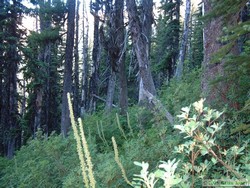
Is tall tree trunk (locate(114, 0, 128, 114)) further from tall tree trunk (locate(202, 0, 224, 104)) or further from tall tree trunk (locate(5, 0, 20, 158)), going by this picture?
tall tree trunk (locate(5, 0, 20, 158))

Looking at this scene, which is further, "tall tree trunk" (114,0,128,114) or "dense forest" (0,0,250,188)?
"tall tree trunk" (114,0,128,114)

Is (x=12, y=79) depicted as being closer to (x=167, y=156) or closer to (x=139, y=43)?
(x=139, y=43)

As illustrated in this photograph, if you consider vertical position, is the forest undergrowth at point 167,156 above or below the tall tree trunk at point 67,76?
below

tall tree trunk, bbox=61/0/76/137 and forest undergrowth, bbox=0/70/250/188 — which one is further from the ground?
tall tree trunk, bbox=61/0/76/137

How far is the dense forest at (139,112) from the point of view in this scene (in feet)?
8.21

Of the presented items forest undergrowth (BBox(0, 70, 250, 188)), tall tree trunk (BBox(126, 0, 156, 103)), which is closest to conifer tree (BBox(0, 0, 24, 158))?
forest undergrowth (BBox(0, 70, 250, 188))

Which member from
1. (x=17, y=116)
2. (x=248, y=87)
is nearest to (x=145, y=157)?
(x=248, y=87)

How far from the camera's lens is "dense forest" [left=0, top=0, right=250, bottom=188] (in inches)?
98.6

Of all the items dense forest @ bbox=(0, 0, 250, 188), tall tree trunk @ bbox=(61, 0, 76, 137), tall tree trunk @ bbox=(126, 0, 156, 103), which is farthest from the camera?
tall tree trunk @ bbox=(61, 0, 76, 137)

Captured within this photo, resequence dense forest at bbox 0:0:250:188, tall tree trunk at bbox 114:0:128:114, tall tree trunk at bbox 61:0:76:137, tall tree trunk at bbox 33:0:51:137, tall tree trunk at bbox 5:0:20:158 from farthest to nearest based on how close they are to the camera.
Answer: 1. tall tree trunk at bbox 33:0:51:137
2. tall tree trunk at bbox 5:0:20:158
3. tall tree trunk at bbox 61:0:76:137
4. tall tree trunk at bbox 114:0:128:114
5. dense forest at bbox 0:0:250:188

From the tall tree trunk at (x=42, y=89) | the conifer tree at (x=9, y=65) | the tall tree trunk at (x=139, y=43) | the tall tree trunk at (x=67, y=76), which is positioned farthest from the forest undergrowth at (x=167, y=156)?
the tall tree trunk at (x=42, y=89)

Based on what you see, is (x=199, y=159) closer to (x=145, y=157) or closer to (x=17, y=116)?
(x=145, y=157)

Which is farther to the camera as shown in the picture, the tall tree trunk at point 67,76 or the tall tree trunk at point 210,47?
the tall tree trunk at point 67,76

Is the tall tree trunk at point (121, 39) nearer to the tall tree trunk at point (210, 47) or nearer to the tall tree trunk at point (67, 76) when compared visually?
the tall tree trunk at point (67, 76)
